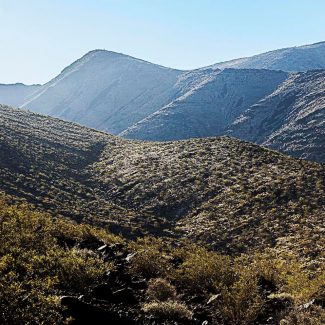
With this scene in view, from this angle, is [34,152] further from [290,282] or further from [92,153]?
[290,282]

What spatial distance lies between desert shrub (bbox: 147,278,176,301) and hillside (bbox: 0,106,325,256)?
1306 cm

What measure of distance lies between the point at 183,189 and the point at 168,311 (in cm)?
2945

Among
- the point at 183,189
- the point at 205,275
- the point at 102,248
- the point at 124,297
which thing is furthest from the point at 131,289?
the point at 183,189

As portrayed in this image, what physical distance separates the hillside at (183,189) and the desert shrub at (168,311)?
14.5 m

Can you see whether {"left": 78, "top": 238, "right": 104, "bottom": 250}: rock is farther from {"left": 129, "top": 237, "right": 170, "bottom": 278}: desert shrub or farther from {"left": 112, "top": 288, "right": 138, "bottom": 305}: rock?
{"left": 112, "top": 288, "right": 138, "bottom": 305}: rock

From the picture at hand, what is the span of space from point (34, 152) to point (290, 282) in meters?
44.8

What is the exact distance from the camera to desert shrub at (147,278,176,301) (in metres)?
14.8

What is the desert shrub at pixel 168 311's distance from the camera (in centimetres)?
1304

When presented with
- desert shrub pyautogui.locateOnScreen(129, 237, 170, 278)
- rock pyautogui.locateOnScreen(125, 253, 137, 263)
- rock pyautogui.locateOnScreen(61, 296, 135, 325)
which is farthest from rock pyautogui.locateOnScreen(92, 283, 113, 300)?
rock pyautogui.locateOnScreen(125, 253, 137, 263)

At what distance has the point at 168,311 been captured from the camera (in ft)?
43.0

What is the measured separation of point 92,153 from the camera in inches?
2527

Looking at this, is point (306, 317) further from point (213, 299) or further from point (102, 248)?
point (102, 248)

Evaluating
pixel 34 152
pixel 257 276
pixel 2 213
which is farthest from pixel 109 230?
pixel 34 152

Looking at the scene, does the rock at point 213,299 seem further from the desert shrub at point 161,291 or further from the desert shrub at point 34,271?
the desert shrub at point 34,271
